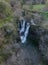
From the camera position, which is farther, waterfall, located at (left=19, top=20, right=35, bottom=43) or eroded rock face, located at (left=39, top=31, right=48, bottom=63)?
waterfall, located at (left=19, top=20, right=35, bottom=43)

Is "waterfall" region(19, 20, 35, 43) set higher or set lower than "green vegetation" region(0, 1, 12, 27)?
lower

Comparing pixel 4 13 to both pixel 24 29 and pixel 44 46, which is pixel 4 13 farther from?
pixel 44 46

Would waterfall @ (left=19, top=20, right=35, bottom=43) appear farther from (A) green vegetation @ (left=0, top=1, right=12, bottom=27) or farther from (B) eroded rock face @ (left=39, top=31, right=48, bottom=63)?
(B) eroded rock face @ (left=39, top=31, right=48, bottom=63)

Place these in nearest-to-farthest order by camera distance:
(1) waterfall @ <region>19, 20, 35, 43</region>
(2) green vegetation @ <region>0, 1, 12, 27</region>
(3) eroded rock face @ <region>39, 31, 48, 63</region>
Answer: (3) eroded rock face @ <region>39, 31, 48, 63</region>
(1) waterfall @ <region>19, 20, 35, 43</region>
(2) green vegetation @ <region>0, 1, 12, 27</region>

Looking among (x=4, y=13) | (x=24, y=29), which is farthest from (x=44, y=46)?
(x=4, y=13)

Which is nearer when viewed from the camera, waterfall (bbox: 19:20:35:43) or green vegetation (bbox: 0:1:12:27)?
waterfall (bbox: 19:20:35:43)

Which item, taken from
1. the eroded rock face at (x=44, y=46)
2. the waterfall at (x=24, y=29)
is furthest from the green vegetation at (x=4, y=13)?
the eroded rock face at (x=44, y=46)

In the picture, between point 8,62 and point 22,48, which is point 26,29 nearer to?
point 22,48

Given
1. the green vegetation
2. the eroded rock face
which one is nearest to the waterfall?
the green vegetation

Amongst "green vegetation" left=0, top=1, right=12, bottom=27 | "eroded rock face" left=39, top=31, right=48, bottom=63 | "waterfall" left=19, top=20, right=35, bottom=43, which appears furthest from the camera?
"green vegetation" left=0, top=1, right=12, bottom=27

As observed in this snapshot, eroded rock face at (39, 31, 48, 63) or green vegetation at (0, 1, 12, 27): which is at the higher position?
green vegetation at (0, 1, 12, 27)

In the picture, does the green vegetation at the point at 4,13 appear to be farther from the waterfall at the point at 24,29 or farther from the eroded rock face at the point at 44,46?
the eroded rock face at the point at 44,46

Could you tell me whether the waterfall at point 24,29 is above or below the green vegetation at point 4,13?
below
